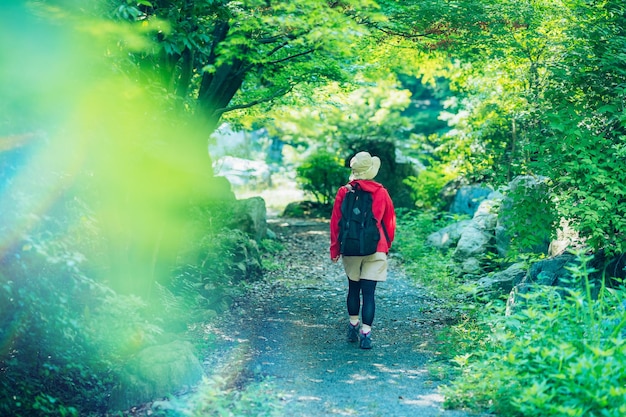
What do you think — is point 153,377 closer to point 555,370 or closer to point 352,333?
point 352,333

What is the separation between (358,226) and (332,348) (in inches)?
50.0

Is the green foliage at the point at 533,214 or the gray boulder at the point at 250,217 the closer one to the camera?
the green foliage at the point at 533,214

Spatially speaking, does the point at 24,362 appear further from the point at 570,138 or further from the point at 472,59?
the point at 472,59

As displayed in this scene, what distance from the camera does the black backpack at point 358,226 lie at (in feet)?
19.7

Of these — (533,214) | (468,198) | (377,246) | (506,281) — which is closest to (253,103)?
(377,246)

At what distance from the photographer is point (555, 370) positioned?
4020 millimetres

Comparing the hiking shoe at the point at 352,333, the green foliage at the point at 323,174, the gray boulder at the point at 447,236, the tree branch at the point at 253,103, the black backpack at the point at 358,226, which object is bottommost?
the green foliage at the point at 323,174

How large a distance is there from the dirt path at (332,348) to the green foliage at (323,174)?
7.13 meters

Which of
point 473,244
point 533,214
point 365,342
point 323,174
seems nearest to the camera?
point 365,342

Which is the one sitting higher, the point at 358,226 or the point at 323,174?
the point at 358,226

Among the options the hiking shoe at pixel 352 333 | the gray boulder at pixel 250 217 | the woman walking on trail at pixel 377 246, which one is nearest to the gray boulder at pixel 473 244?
the gray boulder at pixel 250 217

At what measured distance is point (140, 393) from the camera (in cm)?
481

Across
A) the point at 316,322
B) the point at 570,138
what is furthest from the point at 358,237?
the point at 570,138

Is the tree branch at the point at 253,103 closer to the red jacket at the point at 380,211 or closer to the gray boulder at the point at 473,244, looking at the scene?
the red jacket at the point at 380,211
